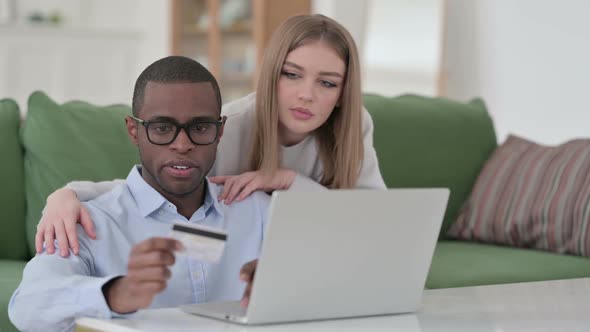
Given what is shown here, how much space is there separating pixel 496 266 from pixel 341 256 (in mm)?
1376

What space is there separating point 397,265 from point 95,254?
1.64 feet

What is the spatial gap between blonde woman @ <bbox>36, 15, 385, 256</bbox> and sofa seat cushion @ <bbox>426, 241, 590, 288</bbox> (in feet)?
1.36

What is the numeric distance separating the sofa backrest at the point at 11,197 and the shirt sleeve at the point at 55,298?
1.11 m

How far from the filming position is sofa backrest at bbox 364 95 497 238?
298 cm

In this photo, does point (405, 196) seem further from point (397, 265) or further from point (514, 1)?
point (514, 1)

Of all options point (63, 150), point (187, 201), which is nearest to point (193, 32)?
point (63, 150)

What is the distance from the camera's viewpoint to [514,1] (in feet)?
17.1

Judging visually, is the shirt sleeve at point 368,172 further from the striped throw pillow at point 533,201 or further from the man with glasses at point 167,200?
the striped throw pillow at point 533,201

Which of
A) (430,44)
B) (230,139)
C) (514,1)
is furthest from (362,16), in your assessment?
(230,139)

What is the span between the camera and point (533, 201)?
115 inches

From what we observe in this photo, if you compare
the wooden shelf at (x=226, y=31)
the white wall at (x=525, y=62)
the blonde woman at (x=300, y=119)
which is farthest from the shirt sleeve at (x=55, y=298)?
the wooden shelf at (x=226, y=31)

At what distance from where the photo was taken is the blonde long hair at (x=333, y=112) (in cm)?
207

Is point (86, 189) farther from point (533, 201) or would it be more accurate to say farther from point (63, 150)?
point (533, 201)

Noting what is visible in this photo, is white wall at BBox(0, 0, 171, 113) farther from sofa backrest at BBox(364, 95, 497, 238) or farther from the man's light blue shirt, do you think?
the man's light blue shirt
